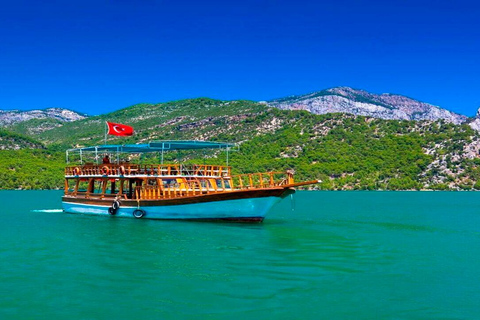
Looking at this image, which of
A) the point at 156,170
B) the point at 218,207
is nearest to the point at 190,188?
the point at 156,170

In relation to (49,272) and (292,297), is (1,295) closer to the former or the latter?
(49,272)

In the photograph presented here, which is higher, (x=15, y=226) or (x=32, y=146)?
(x=32, y=146)

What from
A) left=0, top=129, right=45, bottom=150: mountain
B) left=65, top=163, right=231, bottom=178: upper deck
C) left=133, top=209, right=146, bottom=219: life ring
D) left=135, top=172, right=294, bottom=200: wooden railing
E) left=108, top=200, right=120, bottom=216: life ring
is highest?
left=0, top=129, right=45, bottom=150: mountain

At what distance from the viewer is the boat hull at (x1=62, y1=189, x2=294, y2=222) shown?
1371 inches

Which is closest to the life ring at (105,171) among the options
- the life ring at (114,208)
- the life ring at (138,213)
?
the life ring at (114,208)

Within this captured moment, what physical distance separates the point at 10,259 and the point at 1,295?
6733mm

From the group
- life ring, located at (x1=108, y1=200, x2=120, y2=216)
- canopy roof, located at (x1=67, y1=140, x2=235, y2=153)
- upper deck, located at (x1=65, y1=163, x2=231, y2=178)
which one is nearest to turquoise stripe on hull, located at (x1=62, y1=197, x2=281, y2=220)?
upper deck, located at (x1=65, y1=163, x2=231, y2=178)

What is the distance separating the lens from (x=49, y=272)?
2058cm

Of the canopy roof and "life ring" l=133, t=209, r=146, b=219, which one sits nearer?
"life ring" l=133, t=209, r=146, b=219

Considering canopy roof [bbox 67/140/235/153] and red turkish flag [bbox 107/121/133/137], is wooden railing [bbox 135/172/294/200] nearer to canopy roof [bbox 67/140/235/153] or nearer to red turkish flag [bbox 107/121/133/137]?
canopy roof [bbox 67/140/235/153]

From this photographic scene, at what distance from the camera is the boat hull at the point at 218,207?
114 ft

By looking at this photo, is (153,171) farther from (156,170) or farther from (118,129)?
(118,129)

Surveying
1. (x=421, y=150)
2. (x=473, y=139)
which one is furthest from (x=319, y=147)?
(x=473, y=139)

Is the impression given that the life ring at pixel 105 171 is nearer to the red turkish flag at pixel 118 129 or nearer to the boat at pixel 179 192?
the boat at pixel 179 192
